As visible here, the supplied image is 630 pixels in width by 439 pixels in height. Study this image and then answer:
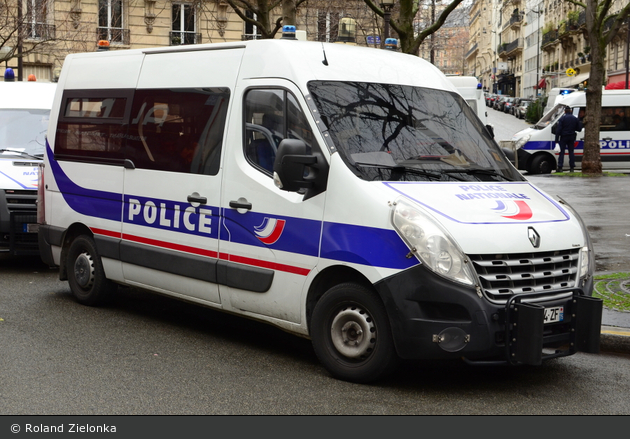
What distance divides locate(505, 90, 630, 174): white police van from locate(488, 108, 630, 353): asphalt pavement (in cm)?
117

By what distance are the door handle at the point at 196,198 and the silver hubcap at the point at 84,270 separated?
1.75 m

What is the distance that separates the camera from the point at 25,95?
Result: 36.2 ft

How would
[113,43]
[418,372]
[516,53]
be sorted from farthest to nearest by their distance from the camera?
1. [516,53]
2. [113,43]
3. [418,372]

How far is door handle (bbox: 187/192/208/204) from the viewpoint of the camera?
6332 millimetres

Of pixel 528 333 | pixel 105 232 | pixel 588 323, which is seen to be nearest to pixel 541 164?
pixel 105 232

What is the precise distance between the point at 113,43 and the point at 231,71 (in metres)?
34.6

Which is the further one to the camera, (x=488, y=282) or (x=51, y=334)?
(x=51, y=334)

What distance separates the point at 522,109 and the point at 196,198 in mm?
49415

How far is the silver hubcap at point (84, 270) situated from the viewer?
7.71 m

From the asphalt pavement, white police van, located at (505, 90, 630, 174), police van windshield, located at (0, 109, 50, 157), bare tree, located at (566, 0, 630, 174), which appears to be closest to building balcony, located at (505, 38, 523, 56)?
white police van, located at (505, 90, 630, 174)

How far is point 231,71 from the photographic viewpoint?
249 inches

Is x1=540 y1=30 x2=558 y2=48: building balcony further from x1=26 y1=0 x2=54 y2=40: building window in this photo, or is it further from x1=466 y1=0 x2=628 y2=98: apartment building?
x1=26 y1=0 x2=54 y2=40: building window

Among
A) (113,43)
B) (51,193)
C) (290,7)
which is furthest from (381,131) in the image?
(113,43)

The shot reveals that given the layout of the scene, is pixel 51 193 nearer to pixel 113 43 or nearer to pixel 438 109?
pixel 438 109
